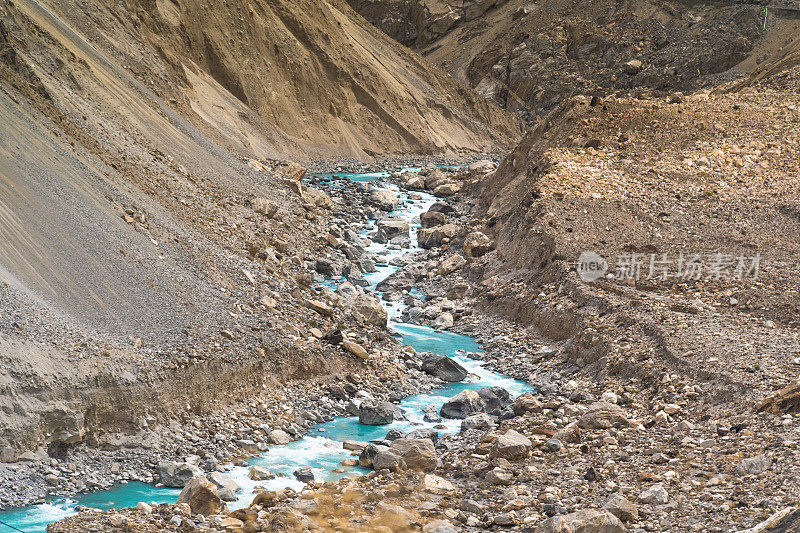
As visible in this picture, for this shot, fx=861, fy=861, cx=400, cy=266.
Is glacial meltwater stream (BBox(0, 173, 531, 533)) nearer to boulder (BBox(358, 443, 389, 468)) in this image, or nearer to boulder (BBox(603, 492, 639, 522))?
boulder (BBox(358, 443, 389, 468))

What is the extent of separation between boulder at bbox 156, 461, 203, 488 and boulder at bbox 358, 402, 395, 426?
3.78m

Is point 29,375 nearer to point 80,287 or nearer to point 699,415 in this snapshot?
point 80,287

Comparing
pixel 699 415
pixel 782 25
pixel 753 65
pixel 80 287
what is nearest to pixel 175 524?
pixel 80 287

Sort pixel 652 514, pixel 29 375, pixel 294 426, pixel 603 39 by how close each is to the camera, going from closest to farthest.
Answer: pixel 652 514 < pixel 29 375 < pixel 294 426 < pixel 603 39

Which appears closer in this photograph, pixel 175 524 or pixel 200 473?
pixel 175 524

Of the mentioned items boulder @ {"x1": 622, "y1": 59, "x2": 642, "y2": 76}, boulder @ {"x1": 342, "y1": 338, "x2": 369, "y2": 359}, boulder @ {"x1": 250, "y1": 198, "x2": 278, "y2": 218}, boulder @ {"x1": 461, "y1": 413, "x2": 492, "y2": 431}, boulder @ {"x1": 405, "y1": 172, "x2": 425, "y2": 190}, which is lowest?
boulder @ {"x1": 342, "y1": 338, "x2": 369, "y2": 359}

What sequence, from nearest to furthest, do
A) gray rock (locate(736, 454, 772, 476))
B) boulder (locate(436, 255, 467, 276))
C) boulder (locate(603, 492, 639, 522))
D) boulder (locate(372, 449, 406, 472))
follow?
boulder (locate(603, 492, 639, 522)) → gray rock (locate(736, 454, 772, 476)) → boulder (locate(372, 449, 406, 472)) → boulder (locate(436, 255, 467, 276))

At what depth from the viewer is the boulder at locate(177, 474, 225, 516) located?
11523 millimetres

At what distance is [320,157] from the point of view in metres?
45.8

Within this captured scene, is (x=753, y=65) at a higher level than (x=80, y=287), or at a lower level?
higher

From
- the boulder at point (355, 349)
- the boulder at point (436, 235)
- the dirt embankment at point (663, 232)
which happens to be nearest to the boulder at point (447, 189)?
the dirt embankment at point (663, 232)

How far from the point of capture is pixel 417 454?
13.6 metres

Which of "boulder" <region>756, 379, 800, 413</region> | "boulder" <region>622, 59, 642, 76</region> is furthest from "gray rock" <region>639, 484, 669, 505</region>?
"boulder" <region>622, 59, 642, 76</region>

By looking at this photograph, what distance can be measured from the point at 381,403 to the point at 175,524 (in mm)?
6162
